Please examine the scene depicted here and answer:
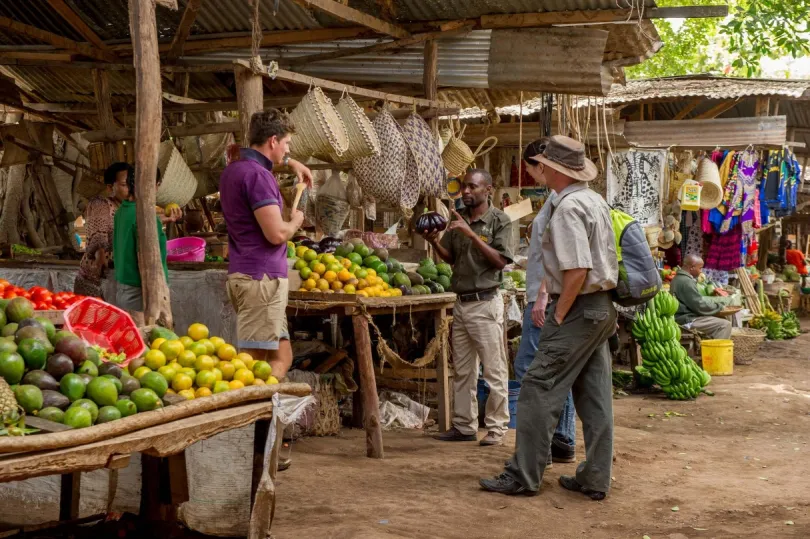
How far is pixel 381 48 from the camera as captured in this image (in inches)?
335

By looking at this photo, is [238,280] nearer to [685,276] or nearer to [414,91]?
[414,91]

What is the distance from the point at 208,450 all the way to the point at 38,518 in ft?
3.56

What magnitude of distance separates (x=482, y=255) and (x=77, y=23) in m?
4.42

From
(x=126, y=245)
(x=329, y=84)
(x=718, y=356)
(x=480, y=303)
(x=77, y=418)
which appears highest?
(x=329, y=84)

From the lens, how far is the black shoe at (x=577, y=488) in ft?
17.8

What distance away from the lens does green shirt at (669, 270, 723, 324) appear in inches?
470

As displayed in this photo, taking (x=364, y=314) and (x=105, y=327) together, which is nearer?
(x=105, y=327)

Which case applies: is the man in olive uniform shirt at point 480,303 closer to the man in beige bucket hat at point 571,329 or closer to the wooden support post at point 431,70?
the man in beige bucket hat at point 571,329

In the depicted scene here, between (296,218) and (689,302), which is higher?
(296,218)

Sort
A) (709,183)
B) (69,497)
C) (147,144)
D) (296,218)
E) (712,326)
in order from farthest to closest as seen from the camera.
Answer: (709,183)
(712,326)
(296,218)
(147,144)
(69,497)

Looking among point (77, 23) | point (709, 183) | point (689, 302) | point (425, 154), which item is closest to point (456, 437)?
point (425, 154)

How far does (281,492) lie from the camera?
5.30m

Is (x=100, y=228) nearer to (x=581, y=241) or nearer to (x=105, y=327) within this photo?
(x=105, y=327)

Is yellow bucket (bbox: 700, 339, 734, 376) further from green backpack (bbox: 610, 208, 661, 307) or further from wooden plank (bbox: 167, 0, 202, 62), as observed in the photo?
wooden plank (bbox: 167, 0, 202, 62)
